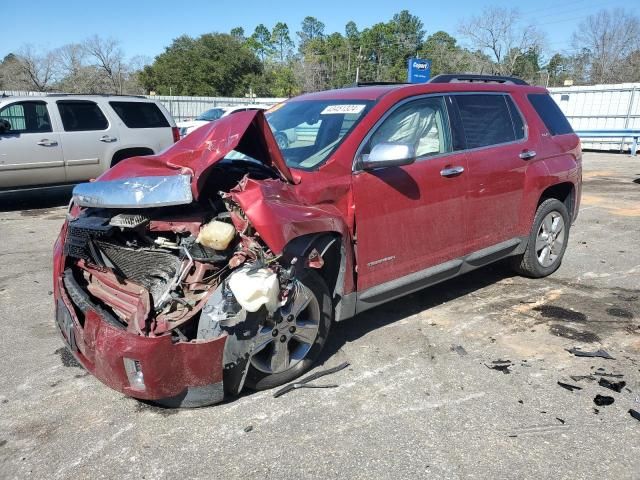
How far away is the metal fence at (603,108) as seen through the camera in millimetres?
21391

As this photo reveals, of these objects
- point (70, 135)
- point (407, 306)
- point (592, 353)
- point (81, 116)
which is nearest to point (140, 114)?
point (81, 116)

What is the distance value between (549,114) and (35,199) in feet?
31.6

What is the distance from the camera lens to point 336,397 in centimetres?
328

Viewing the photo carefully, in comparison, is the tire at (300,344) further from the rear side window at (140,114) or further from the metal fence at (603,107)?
the metal fence at (603,107)

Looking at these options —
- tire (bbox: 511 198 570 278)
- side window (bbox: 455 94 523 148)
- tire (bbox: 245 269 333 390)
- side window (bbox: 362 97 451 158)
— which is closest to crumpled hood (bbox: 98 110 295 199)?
tire (bbox: 245 269 333 390)

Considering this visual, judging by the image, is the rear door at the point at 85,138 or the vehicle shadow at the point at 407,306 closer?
the vehicle shadow at the point at 407,306

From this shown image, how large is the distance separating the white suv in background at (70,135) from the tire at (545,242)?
7431 millimetres

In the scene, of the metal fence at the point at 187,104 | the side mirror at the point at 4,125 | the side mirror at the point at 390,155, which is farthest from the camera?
the metal fence at the point at 187,104

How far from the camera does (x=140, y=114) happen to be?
1031cm

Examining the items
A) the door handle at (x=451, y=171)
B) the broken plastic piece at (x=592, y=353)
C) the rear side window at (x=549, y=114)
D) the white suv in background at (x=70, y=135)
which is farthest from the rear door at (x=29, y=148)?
the broken plastic piece at (x=592, y=353)

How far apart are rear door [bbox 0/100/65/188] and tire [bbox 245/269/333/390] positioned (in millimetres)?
7668

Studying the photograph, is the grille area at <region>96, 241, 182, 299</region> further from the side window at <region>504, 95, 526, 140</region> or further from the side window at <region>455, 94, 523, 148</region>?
the side window at <region>504, 95, 526, 140</region>

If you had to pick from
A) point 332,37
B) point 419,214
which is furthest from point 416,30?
point 419,214

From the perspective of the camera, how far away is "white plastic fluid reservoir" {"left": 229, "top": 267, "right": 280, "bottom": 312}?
114 inches
